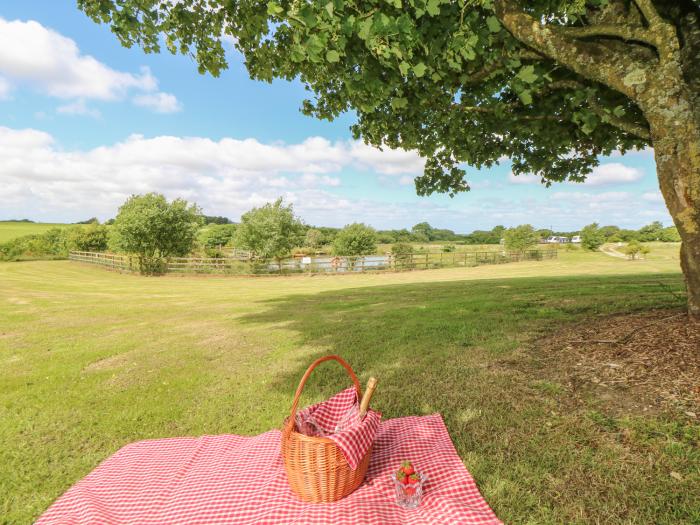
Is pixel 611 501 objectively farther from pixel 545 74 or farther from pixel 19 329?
pixel 19 329

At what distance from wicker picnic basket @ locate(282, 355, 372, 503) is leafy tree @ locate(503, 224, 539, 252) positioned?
52718mm

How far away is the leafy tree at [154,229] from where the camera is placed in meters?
31.8

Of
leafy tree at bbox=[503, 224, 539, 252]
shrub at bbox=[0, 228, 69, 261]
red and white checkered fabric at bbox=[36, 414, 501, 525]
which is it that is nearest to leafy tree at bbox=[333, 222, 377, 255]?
leafy tree at bbox=[503, 224, 539, 252]

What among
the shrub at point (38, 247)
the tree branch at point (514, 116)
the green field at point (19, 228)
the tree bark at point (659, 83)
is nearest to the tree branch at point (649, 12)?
the tree bark at point (659, 83)

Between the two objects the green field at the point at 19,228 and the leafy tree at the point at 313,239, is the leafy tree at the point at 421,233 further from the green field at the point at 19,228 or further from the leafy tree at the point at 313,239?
the green field at the point at 19,228

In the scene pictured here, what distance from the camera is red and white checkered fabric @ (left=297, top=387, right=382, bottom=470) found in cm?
281

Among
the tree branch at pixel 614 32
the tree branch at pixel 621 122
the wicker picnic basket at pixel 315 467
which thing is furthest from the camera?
the tree branch at pixel 621 122

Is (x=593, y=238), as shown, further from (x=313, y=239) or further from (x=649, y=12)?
(x=649, y=12)

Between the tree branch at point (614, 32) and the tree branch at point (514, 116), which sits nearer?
the tree branch at point (614, 32)

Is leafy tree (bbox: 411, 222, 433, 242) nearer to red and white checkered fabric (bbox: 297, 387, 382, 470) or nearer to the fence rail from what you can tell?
the fence rail

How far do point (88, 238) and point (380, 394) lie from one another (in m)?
53.5

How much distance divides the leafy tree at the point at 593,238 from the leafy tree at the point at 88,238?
66825mm

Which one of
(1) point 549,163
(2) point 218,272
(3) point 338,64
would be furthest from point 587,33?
(2) point 218,272

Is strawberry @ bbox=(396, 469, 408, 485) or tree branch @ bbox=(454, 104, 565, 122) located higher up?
tree branch @ bbox=(454, 104, 565, 122)
